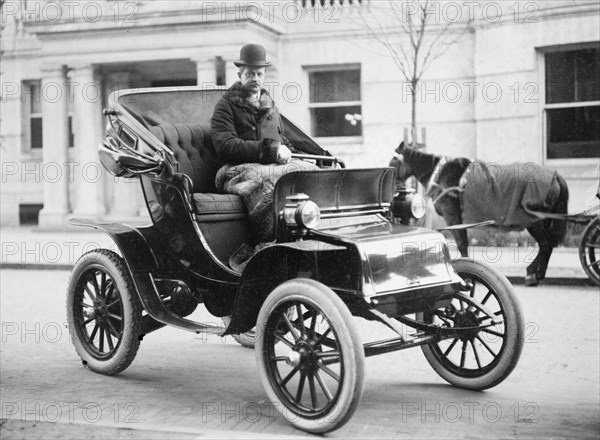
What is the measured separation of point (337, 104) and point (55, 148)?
638 cm

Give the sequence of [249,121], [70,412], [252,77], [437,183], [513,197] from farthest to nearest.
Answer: [437,183]
[513,197]
[249,121]
[252,77]
[70,412]

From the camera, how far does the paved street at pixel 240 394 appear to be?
5027 mm

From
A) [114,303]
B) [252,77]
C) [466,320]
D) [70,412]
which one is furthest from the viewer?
[114,303]

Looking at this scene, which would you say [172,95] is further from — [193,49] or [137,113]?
[193,49]

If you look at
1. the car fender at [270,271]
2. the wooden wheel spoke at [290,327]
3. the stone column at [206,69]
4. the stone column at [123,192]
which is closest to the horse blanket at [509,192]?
the car fender at [270,271]

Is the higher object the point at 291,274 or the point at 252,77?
the point at 252,77

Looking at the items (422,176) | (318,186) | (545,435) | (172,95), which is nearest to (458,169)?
(422,176)

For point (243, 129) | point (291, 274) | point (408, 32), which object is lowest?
point (291, 274)

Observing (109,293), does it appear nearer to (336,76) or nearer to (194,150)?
(194,150)

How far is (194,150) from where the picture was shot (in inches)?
271

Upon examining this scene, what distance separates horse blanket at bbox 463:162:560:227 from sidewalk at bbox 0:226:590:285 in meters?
0.73

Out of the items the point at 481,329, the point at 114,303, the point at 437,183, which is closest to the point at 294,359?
the point at 481,329

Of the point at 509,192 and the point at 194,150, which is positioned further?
the point at 509,192

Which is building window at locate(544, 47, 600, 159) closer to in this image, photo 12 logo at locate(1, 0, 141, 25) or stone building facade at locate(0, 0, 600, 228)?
stone building facade at locate(0, 0, 600, 228)
